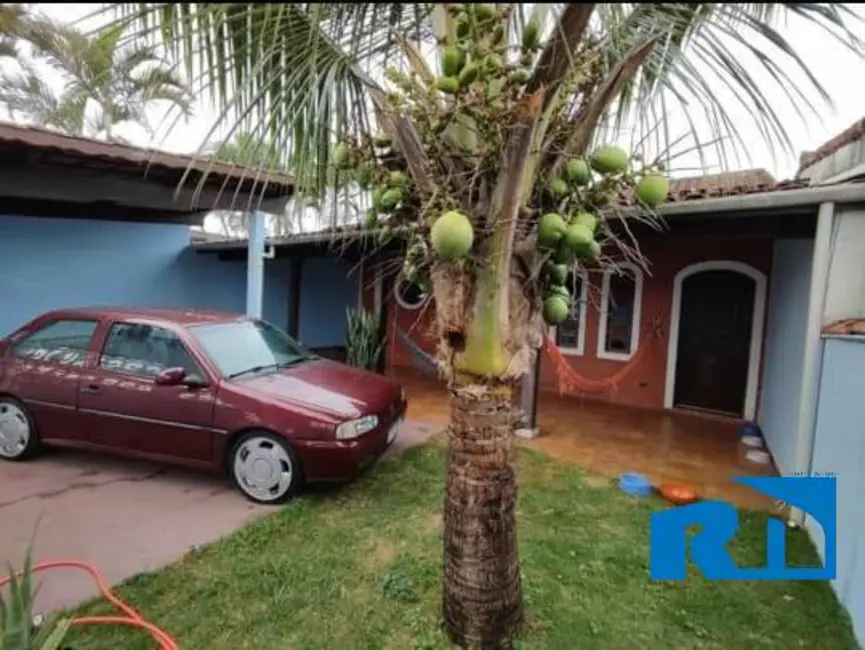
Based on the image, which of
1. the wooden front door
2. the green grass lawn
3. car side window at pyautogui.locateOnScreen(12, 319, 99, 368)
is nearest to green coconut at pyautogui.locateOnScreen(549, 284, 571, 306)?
the green grass lawn

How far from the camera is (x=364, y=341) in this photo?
820 centimetres

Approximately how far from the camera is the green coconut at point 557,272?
2.38m

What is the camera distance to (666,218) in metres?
5.36

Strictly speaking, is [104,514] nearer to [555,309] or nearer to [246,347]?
[246,347]

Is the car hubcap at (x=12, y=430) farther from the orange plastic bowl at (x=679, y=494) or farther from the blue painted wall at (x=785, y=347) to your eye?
the blue painted wall at (x=785, y=347)

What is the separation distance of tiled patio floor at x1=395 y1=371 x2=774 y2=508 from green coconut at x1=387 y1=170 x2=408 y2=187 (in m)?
4.16

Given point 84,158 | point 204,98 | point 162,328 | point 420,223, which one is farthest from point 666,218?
point 84,158

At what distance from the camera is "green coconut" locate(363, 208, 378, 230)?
8.66 feet

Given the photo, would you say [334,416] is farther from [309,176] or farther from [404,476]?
[309,176]

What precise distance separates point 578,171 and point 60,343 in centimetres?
518

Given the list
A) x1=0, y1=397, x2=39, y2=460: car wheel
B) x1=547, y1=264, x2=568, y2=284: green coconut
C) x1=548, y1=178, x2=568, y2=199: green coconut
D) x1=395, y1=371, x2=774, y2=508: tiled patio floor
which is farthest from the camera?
x1=395, y1=371, x2=774, y2=508: tiled patio floor

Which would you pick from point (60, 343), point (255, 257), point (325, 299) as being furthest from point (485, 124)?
point (325, 299)

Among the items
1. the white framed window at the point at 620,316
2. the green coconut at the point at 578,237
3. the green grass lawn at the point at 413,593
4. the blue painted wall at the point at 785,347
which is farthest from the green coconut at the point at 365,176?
the white framed window at the point at 620,316

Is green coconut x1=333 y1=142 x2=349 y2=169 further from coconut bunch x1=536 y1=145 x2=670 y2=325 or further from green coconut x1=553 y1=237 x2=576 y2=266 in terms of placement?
green coconut x1=553 y1=237 x2=576 y2=266
